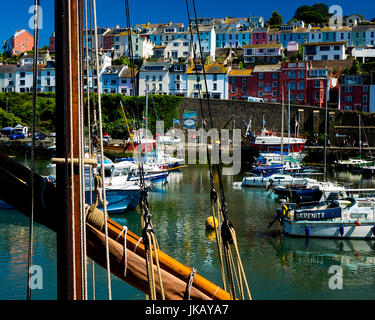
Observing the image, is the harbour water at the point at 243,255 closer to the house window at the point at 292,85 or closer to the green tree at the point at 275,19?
the house window at the point at 292,85

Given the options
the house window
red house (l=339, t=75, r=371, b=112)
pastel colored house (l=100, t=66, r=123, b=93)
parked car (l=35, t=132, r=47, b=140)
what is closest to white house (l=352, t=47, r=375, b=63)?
red house (l=339, t=75, r=371, b=112)

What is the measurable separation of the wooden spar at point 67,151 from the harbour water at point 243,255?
27.0ft

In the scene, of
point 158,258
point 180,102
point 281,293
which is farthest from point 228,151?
point 158,258

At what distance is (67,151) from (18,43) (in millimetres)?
87071

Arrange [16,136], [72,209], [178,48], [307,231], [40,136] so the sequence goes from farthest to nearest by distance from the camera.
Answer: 1. [178,48]
2. [16,136]
3. [40,136]
4. [307,231]
5. [72,209]

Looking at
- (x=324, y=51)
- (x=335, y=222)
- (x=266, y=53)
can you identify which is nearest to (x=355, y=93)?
(x=324, y=51)

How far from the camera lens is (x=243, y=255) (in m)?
15.6

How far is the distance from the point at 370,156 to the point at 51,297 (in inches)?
1439

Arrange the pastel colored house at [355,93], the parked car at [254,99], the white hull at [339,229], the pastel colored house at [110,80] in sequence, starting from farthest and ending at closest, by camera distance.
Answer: the pastel colored house at [110,80], the parked car at [254,99], the pastel colored house at [355,93], the white hull at [339,229]

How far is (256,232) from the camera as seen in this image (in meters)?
18.7

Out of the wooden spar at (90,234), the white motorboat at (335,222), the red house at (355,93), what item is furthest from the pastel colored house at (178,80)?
the wooden spar at (90,234)

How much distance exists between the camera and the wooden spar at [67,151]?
3.77 m

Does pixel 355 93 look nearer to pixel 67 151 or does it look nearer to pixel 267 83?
pixel 267 83

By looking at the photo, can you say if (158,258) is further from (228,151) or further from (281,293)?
(228,151)
